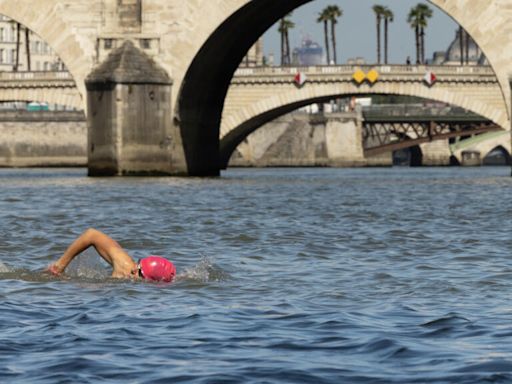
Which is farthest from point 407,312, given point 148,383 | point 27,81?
point 27,81

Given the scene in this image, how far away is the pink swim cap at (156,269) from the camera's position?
15.7 meters

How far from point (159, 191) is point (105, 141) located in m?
13.2

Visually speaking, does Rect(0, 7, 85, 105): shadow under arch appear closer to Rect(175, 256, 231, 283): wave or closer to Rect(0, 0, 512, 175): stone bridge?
Rect(0, 0, 512, 175): stone bridge

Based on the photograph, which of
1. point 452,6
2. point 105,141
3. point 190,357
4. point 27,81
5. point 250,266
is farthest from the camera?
point 27,81

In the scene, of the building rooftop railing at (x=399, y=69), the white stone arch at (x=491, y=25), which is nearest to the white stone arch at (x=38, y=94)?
the building rooftop railing at (x=399, y=69)

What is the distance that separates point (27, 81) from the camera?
9044 cm

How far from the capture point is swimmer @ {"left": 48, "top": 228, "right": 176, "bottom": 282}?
15.7 meters

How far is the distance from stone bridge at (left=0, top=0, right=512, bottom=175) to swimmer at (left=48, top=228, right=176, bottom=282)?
36.8 metres

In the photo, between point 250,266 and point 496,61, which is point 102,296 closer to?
point 250,266

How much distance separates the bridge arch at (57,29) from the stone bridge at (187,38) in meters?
0.04

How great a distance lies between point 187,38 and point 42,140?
2216 inches

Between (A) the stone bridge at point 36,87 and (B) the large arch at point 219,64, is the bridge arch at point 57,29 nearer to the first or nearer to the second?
(B) the large arch at point 219,64


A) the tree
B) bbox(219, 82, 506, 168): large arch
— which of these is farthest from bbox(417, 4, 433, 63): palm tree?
bbox(219, 82, 506, 168): large arch

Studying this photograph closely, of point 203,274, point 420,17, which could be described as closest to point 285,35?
point 420,17
